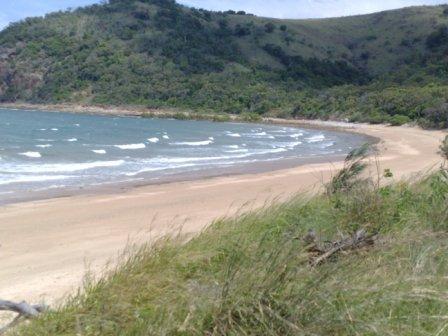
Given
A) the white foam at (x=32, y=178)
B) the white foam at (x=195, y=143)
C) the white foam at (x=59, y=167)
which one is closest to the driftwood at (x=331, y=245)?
the white foam at (x=32, y=178)

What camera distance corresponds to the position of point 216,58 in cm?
11781

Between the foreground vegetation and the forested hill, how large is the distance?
274 feet

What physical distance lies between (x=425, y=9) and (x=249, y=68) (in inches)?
1621

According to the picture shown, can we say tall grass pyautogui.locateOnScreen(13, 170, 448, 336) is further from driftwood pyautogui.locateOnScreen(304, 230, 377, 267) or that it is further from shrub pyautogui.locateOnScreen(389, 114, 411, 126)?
shrub pyautogui.locateOnScreen(389, 114, 411, 126)

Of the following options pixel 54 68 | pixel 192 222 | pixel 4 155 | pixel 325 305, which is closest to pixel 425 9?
pixel 54 68

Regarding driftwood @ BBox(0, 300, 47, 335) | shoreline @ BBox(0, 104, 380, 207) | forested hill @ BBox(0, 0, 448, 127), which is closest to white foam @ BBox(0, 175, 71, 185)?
shoreline @ BBox(0, 104, 380, 207)

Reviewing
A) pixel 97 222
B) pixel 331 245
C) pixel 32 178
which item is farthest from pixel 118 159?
pixel 331 245

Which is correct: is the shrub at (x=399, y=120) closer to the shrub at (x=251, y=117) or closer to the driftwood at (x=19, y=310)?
the shrub at (x=251, y=117)

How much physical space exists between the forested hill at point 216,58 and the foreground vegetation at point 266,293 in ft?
274

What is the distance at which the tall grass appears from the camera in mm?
2848

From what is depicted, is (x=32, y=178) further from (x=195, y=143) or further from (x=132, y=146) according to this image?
(x=195, y=143)

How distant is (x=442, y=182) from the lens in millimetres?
6867

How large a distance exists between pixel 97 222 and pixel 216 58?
106 m

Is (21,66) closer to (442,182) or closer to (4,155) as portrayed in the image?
(4,155)
